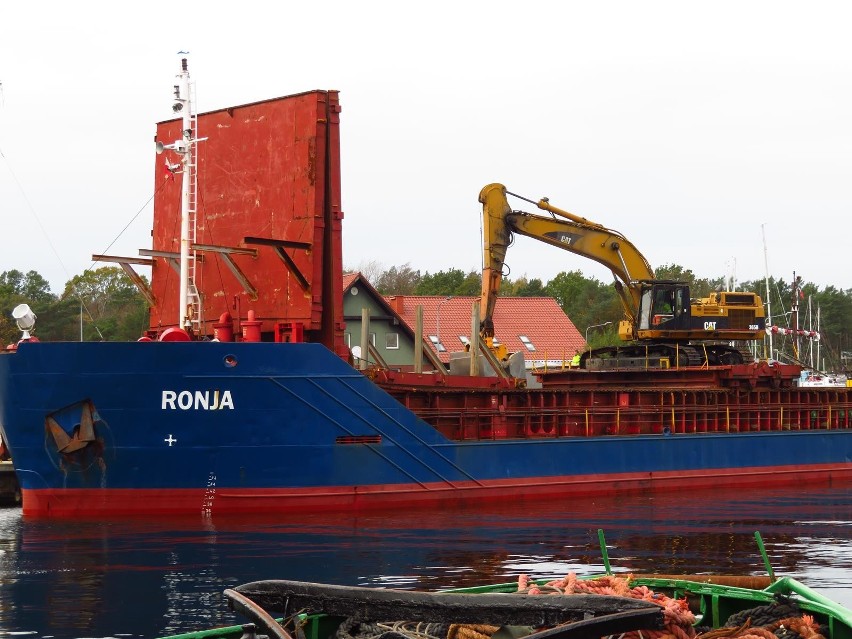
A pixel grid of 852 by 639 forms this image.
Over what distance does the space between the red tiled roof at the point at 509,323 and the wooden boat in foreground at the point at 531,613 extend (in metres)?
37.5

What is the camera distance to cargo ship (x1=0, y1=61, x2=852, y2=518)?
1970 centimetres

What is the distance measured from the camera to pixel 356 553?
1638cm

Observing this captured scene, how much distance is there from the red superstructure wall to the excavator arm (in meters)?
6.29

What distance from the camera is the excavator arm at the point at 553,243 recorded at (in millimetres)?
27797

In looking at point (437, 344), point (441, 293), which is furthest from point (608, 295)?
point (437, 344)

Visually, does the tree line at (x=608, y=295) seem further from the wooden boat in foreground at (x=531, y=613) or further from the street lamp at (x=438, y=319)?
the wooden boat in foreground at (x=531, y=613)

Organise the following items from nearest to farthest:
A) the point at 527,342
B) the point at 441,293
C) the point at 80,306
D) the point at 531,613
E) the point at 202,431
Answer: the point at 531,613 → the point at 202,431 → the point at 527,342 → the point at 80,306 → the point at 441,293

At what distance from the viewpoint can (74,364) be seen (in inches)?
765

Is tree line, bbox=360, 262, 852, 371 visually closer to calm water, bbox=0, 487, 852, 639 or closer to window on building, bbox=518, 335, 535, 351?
window on building, bbox=518, 335, 535, 351

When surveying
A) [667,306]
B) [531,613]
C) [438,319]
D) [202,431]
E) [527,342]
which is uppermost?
[438,319]

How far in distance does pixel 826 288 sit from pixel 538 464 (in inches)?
2791

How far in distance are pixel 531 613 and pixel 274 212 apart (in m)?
16.2

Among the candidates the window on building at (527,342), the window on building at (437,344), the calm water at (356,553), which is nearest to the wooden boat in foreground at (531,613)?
the calm water at (356,553)

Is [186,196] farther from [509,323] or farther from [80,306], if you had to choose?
[80,306]
